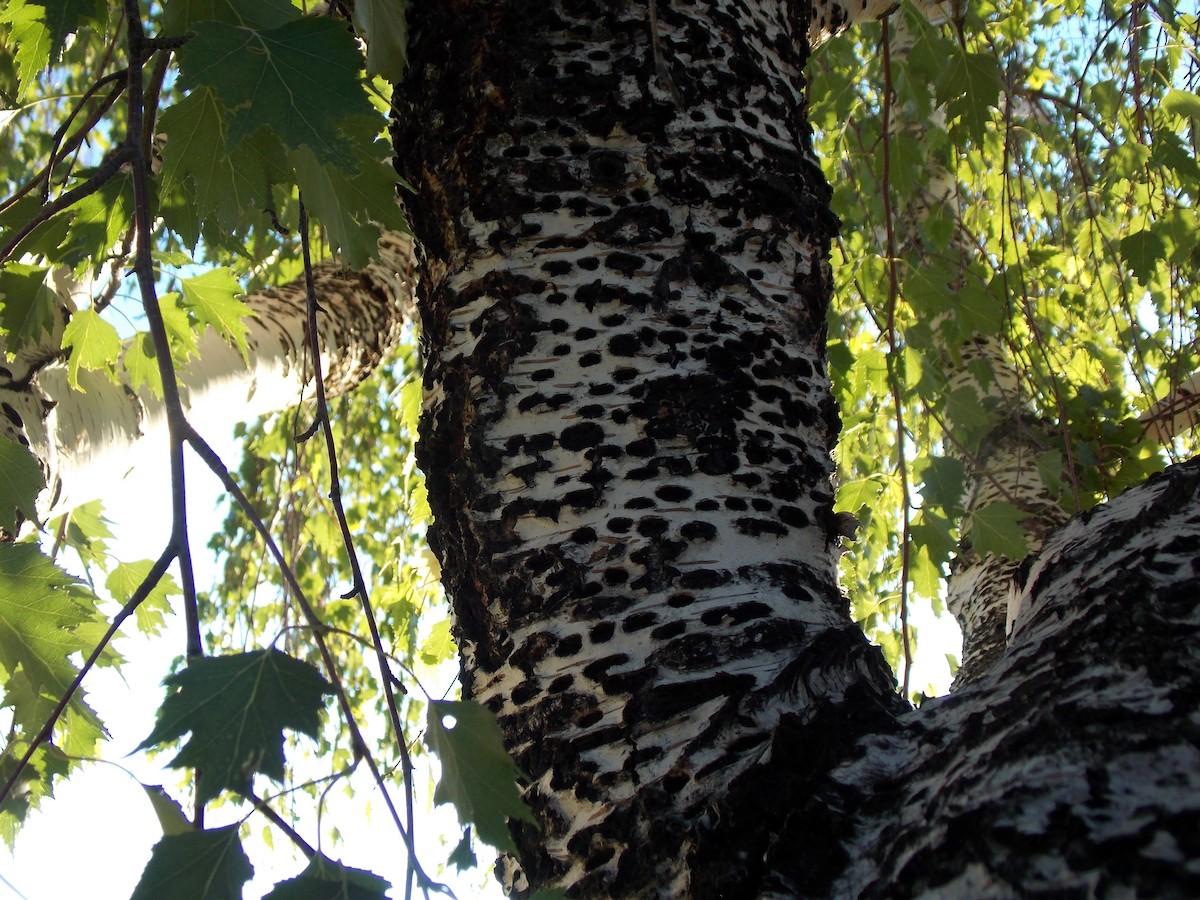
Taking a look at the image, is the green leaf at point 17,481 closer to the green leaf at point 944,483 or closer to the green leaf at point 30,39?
the green leaf at point 30,39

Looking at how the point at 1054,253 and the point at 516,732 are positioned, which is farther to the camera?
the point at 1054,253

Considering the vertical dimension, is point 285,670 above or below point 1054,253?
below

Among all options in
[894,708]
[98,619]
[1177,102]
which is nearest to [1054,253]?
[1177,102]

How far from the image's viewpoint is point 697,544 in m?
0.76

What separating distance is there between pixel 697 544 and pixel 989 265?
7.03 ft

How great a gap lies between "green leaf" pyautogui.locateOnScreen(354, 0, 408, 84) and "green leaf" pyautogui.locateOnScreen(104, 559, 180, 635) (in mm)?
1569

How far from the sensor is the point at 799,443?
859mm

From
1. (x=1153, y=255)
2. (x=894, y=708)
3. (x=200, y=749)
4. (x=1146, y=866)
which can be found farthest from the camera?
(x=1153, y=255)

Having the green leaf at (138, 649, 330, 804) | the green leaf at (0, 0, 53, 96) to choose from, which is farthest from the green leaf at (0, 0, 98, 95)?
the green leaf at (138, 649, 330, 804)

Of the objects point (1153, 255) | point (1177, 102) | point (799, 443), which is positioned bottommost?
point (799, 443)

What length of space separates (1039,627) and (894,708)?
13 centimetres

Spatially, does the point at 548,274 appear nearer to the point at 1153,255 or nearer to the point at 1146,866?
the point at 1146,866

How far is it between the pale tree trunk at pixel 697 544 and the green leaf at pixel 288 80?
0.17 meters

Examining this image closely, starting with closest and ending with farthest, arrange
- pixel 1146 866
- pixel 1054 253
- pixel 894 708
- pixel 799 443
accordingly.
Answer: pixel 1146 866
pixel 894 708
pixel 799 443
pixel 1054 253
